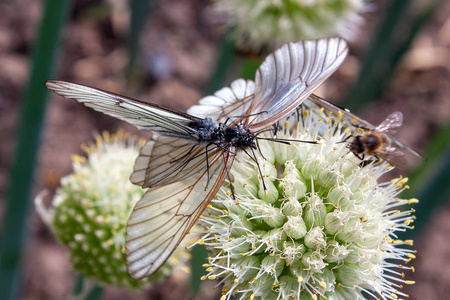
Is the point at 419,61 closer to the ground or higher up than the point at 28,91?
higher up

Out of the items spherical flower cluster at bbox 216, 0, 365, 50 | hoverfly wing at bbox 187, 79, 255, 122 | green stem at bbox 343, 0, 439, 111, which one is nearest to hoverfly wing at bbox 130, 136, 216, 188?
hoverfly wing at bbox 187, 79, 255, 122

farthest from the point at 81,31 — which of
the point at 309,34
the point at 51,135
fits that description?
the point at 309,34

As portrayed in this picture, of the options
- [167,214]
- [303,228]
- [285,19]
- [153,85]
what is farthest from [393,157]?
[153,85]

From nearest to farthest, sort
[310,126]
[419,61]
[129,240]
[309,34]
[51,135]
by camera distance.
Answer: [129,240]
[310,126]
[309,34]
[51,135]
[419,61]

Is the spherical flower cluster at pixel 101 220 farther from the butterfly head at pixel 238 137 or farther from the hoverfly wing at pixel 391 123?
the hoverfly wing at pixel 391 123

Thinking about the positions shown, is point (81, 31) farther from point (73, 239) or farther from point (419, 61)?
point (419, 61)

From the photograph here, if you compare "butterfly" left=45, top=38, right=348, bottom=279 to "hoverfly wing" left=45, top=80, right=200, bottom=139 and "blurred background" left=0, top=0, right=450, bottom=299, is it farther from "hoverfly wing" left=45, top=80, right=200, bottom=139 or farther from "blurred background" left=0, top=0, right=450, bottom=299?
"blurred background" left=0, top=0, right=450, bottom=299

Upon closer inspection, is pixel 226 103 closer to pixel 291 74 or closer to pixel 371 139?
pixel 291 74
